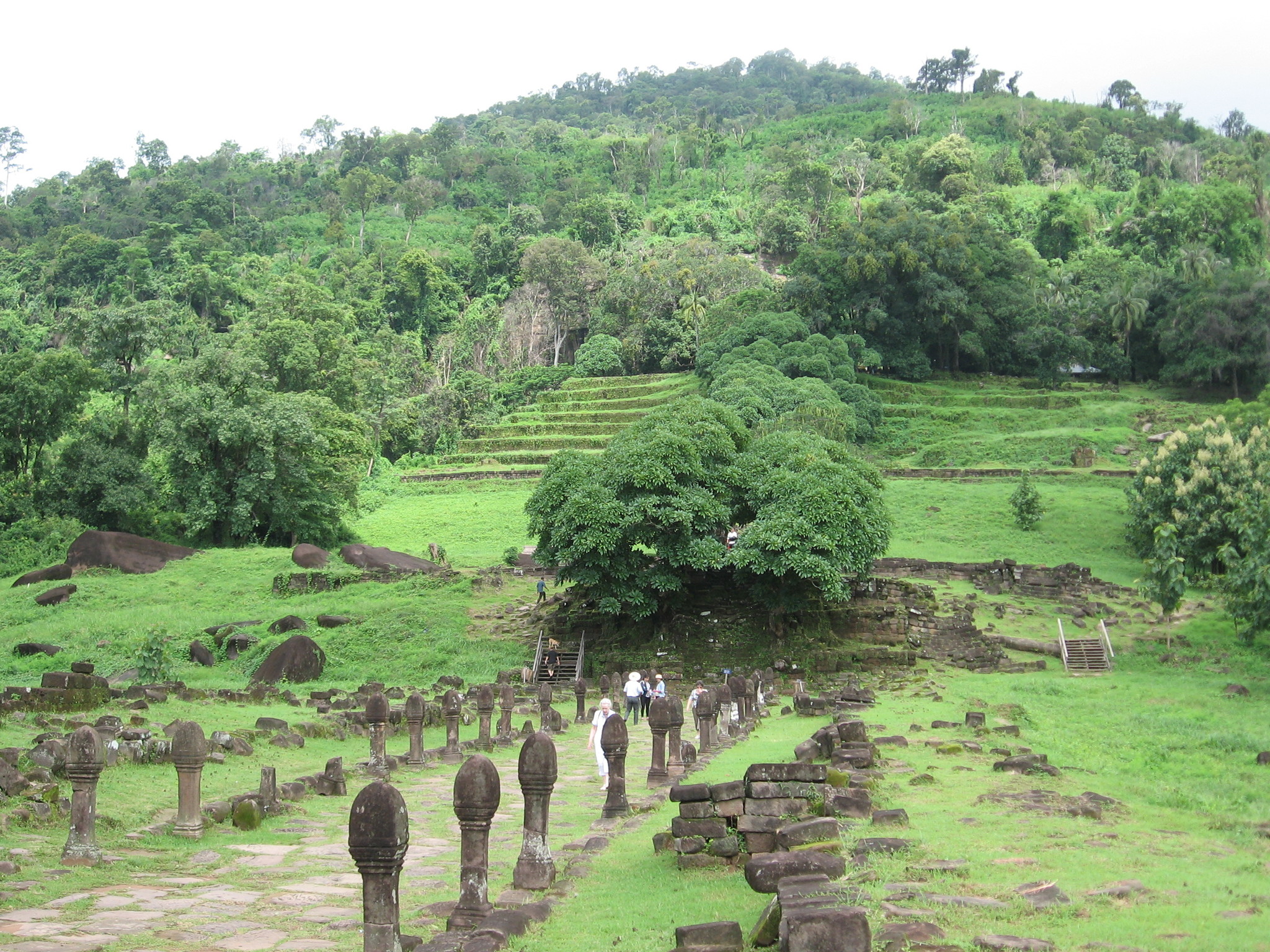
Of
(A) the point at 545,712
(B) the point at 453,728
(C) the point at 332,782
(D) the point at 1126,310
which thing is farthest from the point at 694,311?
(C) the point at 332,782

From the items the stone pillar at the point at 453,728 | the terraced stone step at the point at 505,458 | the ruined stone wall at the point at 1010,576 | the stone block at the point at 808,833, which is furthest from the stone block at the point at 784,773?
the terraced stone step at the point at 505,458

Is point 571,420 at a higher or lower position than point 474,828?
higher

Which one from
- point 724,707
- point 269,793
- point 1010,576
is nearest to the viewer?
point 269,793

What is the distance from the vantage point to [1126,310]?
238ft

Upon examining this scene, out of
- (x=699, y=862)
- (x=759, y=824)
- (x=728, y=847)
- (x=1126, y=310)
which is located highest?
(x=1126, y=310)

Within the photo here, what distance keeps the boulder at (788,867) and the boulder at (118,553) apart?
115 ft

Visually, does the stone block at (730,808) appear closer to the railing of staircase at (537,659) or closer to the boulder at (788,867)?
the boulder at (788,867)

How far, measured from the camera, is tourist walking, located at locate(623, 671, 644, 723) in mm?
23188

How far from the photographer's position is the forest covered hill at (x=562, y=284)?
43969 mm

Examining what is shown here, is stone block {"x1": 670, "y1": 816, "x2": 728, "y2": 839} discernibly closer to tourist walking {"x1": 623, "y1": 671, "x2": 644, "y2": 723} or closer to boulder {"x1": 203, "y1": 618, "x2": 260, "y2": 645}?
tourist walking {"x1": 623, "y1": 671, "x2": 644, "y2": 723}

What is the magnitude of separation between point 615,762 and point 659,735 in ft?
6.82

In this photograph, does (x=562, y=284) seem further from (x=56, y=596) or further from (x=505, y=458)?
(x=56, y=596)

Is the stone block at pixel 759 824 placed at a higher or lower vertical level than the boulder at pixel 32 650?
higher

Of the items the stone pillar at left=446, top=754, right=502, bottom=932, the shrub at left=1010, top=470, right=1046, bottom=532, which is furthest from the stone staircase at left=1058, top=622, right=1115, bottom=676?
the stone pillar at left=446, top=754, right=502, bottom=932
